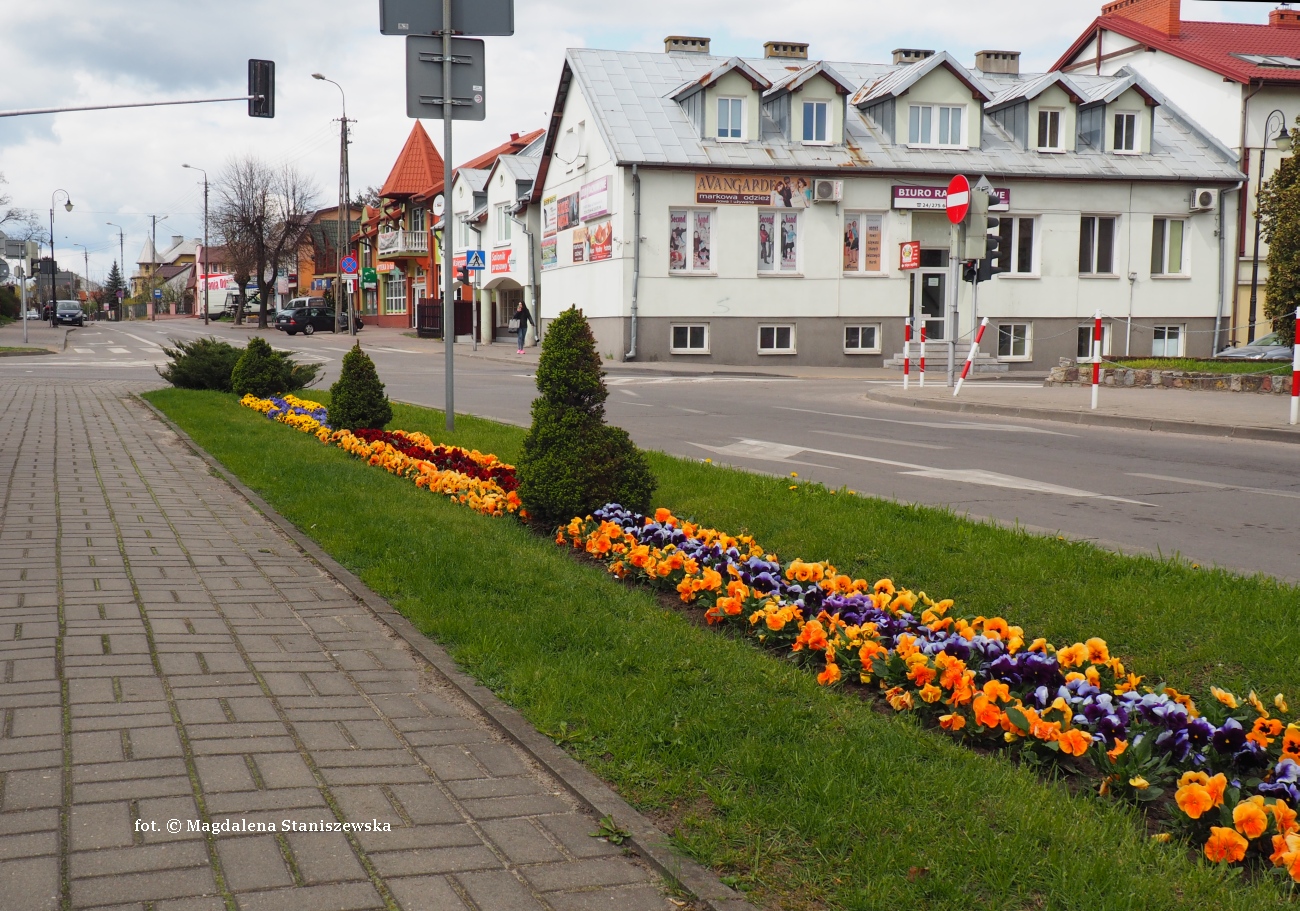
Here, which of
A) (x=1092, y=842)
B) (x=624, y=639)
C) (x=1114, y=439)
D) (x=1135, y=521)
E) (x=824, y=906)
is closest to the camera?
(x=824, y=906)

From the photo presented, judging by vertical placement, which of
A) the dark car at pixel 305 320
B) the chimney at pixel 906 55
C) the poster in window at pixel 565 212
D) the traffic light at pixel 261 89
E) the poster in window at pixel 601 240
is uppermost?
the chimney at pixel 906 55

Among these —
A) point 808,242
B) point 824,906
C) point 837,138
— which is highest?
point 837,138

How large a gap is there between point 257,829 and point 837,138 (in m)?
34.9

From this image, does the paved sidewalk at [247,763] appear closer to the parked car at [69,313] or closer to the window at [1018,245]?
the window at [1018,245]

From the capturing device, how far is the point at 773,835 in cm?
320

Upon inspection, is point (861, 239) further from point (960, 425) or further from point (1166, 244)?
point (960, 425)

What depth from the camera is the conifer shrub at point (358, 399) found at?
1212cm

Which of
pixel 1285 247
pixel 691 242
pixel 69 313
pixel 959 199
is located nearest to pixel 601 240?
pixel 691 242

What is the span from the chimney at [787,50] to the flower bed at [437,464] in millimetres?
31820

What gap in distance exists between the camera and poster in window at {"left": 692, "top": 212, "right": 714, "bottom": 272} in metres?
34.9

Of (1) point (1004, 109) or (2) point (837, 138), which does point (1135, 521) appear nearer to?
(2) point (837, 138)

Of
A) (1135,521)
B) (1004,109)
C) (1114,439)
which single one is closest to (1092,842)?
(1135,521)

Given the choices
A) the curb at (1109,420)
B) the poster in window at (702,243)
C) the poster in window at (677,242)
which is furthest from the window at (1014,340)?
the curb at (1109,420)

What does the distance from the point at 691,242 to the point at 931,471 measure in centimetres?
2474
